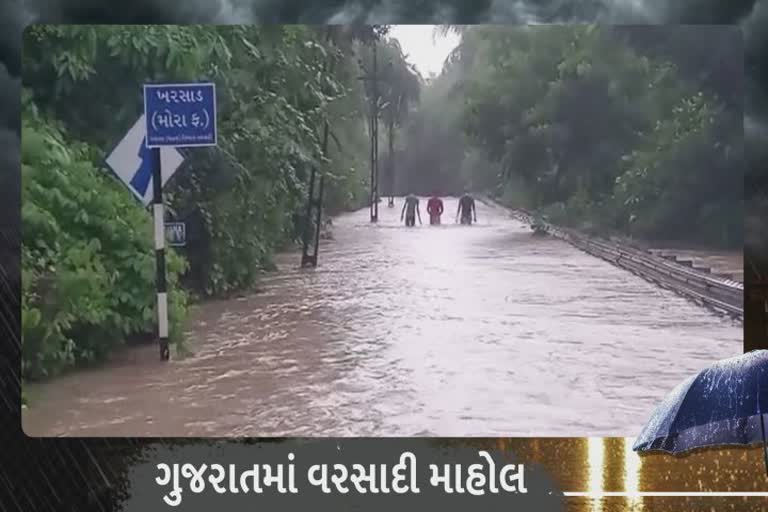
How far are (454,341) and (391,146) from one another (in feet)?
1.98

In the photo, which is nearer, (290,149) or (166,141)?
(166,141)

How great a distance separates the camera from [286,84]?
2.83 m

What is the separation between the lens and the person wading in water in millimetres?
2877

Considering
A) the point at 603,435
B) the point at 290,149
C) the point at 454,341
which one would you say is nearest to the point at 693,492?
the point at 603,435

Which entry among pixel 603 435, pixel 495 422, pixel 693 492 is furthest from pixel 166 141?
pixel 693 492

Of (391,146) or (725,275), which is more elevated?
(391,146)

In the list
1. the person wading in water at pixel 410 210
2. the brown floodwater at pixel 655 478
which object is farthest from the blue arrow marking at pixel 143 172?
the brown floodwater at pixel 655 478

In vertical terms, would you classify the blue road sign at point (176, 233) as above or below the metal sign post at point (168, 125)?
below

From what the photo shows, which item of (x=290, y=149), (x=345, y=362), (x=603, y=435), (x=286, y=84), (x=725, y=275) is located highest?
(x=286, y=84)

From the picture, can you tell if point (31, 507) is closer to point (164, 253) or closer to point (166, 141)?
point (164, 253)

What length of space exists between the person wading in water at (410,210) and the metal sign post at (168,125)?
1.90ft

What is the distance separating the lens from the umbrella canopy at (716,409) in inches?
102

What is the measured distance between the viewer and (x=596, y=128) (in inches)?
112

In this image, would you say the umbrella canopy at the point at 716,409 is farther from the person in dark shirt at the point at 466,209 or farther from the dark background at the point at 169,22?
the person in dark shirt at the point at 466,209
